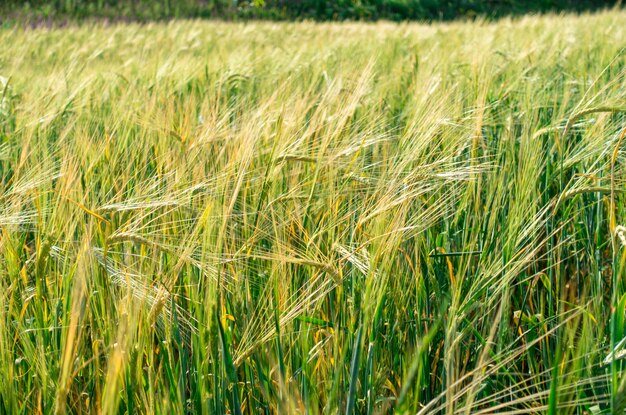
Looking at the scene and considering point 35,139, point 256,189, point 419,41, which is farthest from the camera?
point 419,41

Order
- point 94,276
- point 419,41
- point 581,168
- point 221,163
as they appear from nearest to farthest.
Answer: point 94,276
point 221,163
point 581,168
point 419,41

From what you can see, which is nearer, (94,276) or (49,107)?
(94,276)

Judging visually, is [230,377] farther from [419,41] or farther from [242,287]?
[419,41]

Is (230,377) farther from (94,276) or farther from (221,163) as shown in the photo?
(221,163)

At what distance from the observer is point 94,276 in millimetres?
928

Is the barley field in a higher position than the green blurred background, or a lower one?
lower

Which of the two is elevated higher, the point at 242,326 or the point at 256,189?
the point at 256,189

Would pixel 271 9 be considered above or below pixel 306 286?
above

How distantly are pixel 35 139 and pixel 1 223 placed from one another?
33.2 inches

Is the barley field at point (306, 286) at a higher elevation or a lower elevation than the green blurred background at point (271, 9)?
lower

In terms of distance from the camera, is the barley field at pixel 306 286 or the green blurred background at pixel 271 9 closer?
the barley field at pixel 306 286

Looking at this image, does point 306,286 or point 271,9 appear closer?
point 306,286

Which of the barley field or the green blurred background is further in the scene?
the green blurred background

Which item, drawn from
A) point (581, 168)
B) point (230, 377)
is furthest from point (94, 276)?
point (581, 168)
